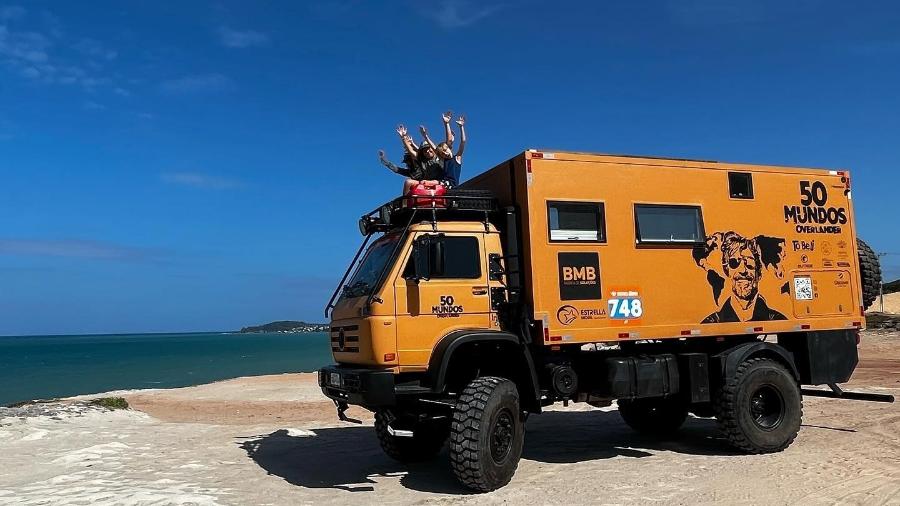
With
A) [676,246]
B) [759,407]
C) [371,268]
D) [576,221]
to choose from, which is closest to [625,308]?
[676,246]

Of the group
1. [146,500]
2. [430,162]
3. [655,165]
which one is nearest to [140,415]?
[146,500]

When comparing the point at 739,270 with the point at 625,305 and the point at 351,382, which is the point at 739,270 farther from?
the point at 351,382

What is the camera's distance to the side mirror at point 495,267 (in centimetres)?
864

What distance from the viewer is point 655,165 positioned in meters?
9.54

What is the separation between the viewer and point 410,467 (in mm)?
9562

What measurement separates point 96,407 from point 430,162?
1221 cm

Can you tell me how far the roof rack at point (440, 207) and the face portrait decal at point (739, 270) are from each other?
3220mm

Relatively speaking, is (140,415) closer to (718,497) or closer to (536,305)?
(536,305)

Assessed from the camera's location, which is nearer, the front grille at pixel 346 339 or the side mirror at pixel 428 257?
the side mirror at pixel 428 257

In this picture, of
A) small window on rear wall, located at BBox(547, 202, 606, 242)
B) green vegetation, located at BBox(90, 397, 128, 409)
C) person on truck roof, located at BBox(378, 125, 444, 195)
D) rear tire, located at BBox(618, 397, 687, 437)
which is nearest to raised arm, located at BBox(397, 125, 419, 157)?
person on truck roof, located at BBox(378, 125, 444, 195)

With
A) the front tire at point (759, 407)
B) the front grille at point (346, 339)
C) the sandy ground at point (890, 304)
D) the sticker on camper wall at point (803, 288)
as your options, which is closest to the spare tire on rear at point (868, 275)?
the sticker on camper wall at point (803, 288)

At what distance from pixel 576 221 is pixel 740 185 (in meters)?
2.98

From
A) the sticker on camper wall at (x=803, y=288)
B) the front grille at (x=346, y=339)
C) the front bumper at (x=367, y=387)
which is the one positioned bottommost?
the front bumper at (x=367, y=387)

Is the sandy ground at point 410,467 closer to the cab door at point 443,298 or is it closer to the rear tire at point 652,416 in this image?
the rear tire at point 652,416
